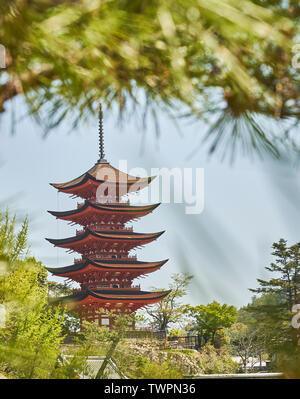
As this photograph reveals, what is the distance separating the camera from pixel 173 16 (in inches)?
16.0

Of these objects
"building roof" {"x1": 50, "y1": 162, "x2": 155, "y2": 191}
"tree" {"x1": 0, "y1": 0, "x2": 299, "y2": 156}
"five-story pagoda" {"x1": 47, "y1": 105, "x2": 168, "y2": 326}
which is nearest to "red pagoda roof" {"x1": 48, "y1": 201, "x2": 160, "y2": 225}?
"five-story pagoda" {"x1": 47, "y1": 105, "x2": 168, "y2": 326}

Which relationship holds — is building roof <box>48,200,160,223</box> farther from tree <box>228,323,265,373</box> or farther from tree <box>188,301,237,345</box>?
tree <box>228,323,265,373</box>

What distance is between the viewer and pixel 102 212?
839cm

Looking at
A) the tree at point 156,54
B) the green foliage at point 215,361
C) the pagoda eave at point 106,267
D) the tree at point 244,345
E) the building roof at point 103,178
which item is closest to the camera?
the tree at point 156,54

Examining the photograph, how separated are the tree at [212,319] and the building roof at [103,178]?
2564 mm

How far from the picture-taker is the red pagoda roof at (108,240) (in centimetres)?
821

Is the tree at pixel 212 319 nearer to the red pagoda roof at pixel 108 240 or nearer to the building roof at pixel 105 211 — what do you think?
the red pagoda roof at pixel 108 240

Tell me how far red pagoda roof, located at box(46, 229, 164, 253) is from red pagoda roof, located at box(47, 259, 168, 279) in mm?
331

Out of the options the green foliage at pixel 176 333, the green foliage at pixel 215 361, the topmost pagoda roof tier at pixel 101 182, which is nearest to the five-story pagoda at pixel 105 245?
the topmost pagoda roof tier at pixel 101 182

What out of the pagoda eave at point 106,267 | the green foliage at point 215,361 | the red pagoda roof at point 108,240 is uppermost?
the red pagoda roof at point 108,240

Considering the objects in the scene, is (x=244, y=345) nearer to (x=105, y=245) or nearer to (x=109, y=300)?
(x=109, y=300)
